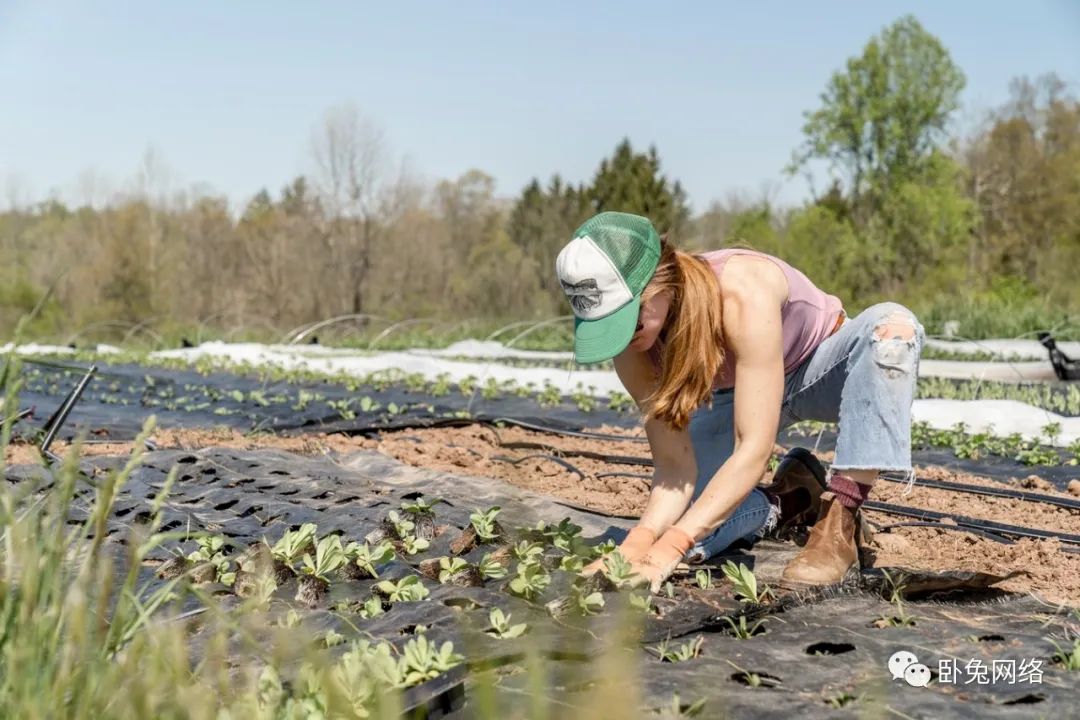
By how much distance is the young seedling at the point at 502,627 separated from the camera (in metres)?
2.12

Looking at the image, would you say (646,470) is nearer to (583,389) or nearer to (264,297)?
(583,389)

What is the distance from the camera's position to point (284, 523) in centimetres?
331

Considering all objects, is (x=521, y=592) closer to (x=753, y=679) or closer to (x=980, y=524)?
(x=753, y=679)

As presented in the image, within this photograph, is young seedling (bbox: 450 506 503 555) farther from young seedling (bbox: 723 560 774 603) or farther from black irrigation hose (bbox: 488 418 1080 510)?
black irrigation hose (bbox: 488 418 1080 510)

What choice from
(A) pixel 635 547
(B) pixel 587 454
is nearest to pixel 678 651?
(A) pixel 635 547

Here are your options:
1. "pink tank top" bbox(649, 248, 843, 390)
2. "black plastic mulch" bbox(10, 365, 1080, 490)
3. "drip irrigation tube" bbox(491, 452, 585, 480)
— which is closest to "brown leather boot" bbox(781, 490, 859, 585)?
"pink tank top" bbox(649, 248, 843, 390)

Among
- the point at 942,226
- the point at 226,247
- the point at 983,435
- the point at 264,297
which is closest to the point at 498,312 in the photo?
the point at 264,297

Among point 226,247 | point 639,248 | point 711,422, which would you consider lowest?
point 711,422

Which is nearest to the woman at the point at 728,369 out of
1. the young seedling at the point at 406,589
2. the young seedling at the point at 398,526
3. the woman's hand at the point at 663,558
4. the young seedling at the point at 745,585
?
the woman's hand at the point at 663,558

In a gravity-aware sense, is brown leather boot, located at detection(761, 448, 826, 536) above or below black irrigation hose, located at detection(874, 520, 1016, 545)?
above

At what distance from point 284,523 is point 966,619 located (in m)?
2.06

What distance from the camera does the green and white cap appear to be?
245cm

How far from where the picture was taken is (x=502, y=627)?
2.15 m

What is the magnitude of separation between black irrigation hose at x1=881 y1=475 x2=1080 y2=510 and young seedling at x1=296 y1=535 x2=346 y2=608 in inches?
113
